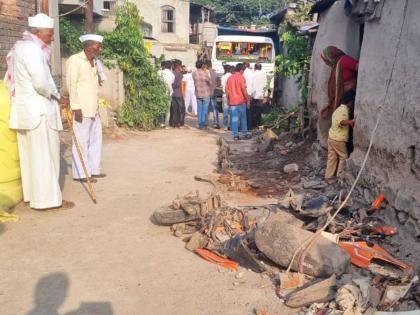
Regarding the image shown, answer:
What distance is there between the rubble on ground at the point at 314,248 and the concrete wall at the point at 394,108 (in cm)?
27

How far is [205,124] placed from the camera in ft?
44.8

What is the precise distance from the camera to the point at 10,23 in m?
8.08

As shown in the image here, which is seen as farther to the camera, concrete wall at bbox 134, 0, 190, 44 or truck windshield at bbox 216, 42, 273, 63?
concrete wall at bbox 134, 0, 190, 44

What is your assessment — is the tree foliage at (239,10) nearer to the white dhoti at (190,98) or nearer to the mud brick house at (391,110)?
the white dhoti at (190,98)

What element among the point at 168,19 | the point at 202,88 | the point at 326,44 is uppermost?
the point at 168,19

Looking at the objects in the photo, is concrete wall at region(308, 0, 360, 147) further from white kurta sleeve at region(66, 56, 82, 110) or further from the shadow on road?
the shadow on road

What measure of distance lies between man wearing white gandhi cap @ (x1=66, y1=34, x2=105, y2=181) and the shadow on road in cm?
303

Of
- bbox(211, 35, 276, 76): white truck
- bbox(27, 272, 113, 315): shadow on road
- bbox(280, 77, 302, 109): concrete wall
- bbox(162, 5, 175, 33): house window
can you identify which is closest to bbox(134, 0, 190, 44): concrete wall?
bbox(162, 5, 175, 33): house window

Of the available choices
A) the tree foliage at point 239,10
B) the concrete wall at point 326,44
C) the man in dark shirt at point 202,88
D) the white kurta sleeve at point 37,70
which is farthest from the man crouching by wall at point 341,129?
the tree foliage at point 239,10

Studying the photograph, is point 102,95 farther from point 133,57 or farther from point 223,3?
point 223,3

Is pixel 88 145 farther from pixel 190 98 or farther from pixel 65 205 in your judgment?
pixel 190 98

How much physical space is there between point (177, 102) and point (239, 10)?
96.5 feet

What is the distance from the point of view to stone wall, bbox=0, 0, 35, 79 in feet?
25.8

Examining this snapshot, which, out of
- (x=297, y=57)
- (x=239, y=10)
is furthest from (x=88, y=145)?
(x=239, y=10)
